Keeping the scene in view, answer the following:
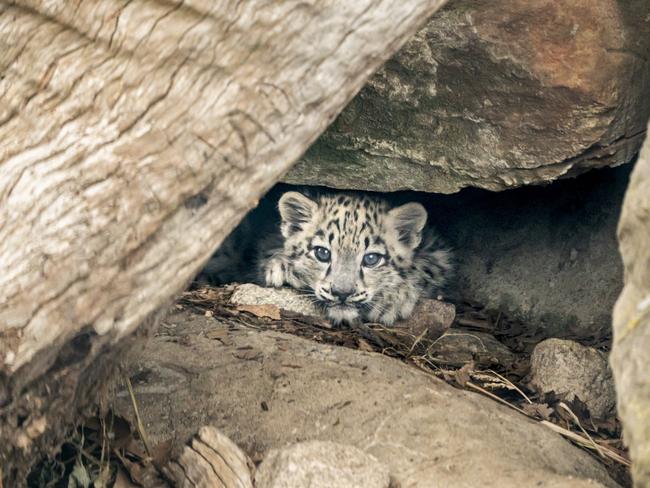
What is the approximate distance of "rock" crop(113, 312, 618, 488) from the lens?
3.92 metres

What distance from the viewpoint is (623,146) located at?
16.1 ft

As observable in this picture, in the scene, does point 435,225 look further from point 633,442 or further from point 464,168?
point 633,442

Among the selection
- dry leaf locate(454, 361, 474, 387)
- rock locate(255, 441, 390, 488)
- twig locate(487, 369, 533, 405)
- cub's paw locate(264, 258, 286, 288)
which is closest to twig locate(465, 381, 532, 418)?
dry leaf locate(454, 361, 474, 387)

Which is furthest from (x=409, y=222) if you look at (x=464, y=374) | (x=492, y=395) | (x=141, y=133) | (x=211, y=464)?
(x=141, y=133)

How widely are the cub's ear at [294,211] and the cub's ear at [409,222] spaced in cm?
65

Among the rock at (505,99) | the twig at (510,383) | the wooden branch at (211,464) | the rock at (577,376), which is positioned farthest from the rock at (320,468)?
the rock at (505,99)

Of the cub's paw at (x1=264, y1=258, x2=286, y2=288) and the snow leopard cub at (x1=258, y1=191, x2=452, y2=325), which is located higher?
the snow leopard cub at (x1=258, y1=191, x2=452, y2=325)

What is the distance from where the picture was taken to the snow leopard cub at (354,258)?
641cm

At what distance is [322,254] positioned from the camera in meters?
6.61

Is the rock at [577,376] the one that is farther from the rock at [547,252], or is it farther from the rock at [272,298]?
the rock at [272,298]

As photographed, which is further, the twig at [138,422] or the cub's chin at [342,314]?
the cub's chin at [342,314]

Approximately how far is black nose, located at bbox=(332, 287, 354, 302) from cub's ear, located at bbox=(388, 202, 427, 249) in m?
0.84

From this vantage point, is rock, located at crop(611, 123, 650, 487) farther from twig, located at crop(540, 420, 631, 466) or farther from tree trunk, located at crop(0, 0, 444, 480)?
twig, located at crop(540, 420, 631, 466)

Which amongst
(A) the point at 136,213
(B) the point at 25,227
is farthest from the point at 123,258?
(B) the point at 25,227
